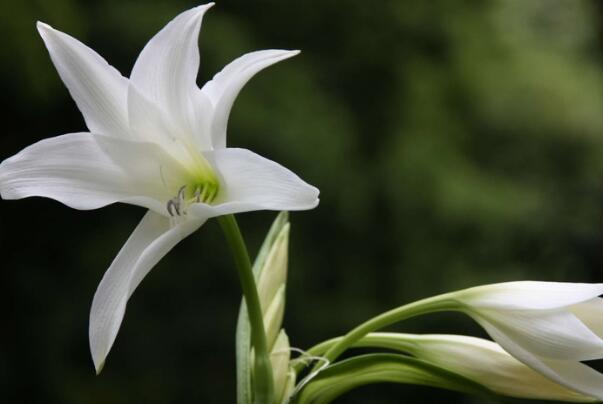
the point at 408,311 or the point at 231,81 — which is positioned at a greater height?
the point at 231,81

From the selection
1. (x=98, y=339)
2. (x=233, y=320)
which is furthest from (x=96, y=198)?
(x=233, y=320)

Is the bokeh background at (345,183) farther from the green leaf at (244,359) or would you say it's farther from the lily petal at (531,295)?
the lily petal at (531,295)

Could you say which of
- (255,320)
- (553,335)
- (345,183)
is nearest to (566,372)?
(553,335)

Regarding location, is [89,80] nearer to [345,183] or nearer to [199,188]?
[199,188]

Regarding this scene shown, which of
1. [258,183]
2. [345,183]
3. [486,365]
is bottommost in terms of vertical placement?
[345,183]

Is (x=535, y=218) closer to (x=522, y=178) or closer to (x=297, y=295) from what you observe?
(x=522, y=178)

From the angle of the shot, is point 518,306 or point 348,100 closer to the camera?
point 518,306

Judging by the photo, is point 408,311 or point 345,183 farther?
point 345,183
